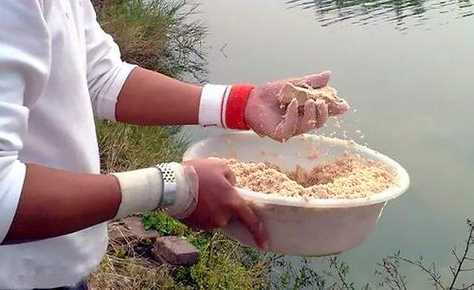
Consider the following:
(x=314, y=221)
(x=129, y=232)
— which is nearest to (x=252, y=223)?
(x=314, y=221)

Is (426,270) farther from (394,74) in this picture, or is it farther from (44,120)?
(44,120)

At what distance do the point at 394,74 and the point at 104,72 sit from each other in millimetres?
3643

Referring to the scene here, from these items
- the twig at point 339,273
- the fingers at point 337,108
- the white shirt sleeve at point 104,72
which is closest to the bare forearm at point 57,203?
the white shirt sleeve at point 104,72

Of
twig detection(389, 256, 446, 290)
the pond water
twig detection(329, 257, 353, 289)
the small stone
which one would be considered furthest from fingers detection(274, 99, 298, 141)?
twig detection(329, 257, 353, 289)

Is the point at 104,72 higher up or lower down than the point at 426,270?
higher up

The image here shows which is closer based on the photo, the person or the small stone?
the person

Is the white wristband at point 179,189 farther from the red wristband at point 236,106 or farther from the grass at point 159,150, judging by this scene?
the grass at point 159,150

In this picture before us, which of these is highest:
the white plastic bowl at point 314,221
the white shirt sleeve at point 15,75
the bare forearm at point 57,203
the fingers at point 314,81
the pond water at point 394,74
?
the white shirt sleeve at point 15,75

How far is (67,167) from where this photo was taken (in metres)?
1.17

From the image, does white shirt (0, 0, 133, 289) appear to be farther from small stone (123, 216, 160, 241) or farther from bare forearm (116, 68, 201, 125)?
small stone (123, 216, 160, 241)

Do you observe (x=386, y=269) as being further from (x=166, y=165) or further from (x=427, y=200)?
(x=166, y=165)

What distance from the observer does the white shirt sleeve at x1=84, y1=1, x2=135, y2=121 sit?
4.66ft

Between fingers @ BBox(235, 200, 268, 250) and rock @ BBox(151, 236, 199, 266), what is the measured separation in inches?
75.6

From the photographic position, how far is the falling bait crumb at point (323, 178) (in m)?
1.44
